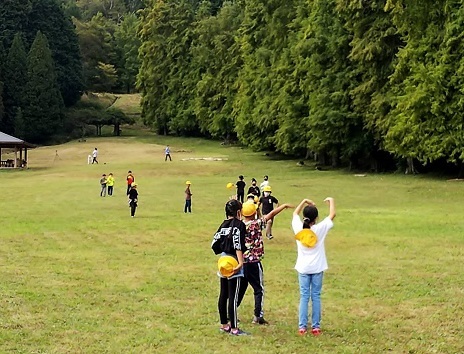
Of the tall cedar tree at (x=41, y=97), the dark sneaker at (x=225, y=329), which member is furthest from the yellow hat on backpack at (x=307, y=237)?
the tall cedar tree at (x=41, y=97)

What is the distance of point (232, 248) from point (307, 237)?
3.06 ft

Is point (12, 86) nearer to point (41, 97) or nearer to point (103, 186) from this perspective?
point (41, 97)

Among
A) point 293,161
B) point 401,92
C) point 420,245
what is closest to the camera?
point 420,245

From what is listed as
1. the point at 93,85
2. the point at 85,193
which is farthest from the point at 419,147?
the point at 93,85

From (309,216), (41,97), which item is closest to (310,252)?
(309,216)

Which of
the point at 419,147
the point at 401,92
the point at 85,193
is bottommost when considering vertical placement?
the point at 85,193

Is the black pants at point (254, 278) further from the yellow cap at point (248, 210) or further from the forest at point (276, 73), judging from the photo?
the forest at point (276, 73)

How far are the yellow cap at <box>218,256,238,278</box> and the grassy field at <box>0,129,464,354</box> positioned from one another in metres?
0.83

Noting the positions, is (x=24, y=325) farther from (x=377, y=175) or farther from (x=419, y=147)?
(x=377, y=175)

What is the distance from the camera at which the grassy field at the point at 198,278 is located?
27.5ft

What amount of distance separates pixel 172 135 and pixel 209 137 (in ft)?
18.8

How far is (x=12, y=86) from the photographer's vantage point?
7712 centimetres

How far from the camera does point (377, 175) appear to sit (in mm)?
41719

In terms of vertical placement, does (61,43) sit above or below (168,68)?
above
